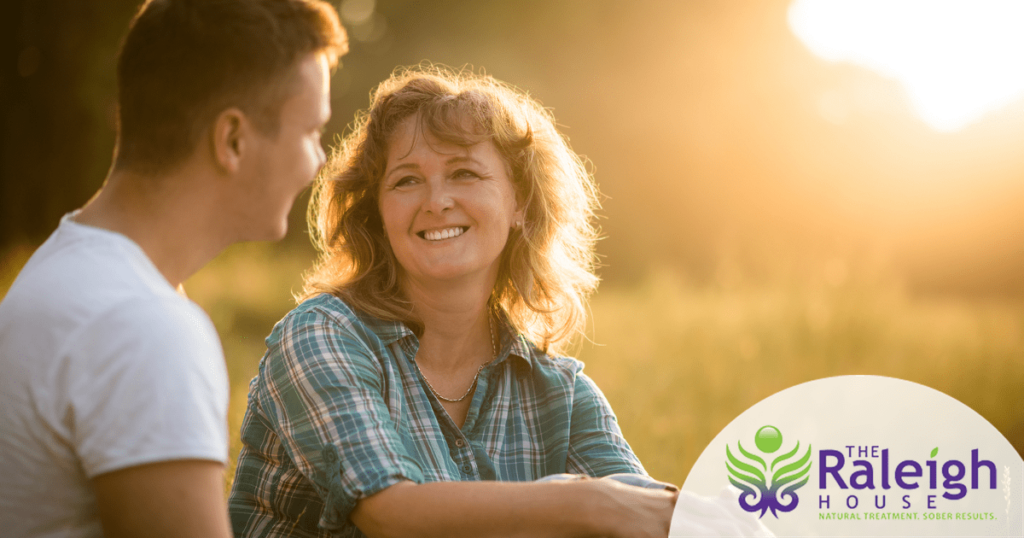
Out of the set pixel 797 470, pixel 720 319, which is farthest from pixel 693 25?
pixel 797 470

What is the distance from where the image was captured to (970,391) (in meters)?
5.51

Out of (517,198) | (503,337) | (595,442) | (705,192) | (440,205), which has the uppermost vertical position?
(705,192)

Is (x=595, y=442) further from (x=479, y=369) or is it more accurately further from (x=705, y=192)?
(x=705, y=192)

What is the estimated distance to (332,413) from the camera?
1.81 meters

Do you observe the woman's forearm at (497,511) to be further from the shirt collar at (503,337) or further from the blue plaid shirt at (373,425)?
the shirt collar at (503,337)

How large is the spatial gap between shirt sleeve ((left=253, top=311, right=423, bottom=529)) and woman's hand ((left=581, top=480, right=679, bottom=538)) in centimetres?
40

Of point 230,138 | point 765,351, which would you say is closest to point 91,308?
point 230,138

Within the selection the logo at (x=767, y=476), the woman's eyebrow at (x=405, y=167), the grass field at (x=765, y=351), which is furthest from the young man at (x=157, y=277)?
the grass field at (x=765, y=351)

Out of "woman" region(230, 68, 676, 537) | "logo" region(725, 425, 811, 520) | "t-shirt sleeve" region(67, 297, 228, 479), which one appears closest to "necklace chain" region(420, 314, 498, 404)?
"woman" region(230, 68, 676, 537)

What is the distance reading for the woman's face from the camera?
2.23m

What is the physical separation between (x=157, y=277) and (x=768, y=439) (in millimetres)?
1691

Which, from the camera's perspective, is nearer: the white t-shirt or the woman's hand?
the white t-shirt

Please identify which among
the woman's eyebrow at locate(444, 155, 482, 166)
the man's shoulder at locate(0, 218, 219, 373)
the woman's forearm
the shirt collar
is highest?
the woman's eyebrow at locate(444, 155, 482, 166)

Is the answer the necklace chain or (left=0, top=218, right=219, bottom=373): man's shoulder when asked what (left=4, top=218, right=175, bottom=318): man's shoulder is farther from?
the necklace chain
